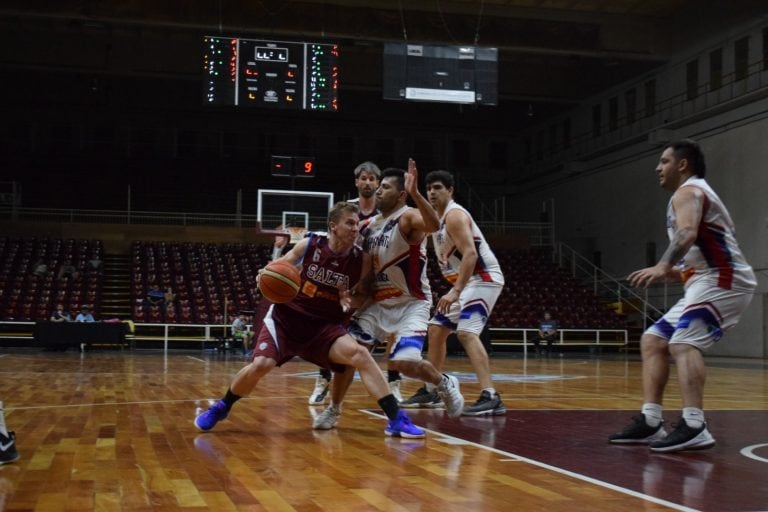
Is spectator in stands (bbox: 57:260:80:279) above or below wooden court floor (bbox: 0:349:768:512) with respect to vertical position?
above

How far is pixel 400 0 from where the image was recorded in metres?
23.1

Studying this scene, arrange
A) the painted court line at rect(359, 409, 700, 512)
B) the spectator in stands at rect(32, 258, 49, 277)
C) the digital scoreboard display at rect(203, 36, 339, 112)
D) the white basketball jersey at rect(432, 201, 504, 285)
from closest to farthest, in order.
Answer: the painted court line at rect(359, 409, 700, 512) → the white basketball jersey at rect(432, 201, 504, 285) → the digital scoreboard display at rect(203, 36, 339, 112) → the spectator in stands at rect(32, 258, 49, 277)

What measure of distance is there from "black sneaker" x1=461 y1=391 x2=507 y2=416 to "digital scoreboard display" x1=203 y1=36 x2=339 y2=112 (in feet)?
35.5

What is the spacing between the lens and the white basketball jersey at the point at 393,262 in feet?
19.1

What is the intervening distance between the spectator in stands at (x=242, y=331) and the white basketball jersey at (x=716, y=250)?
49.8 ft

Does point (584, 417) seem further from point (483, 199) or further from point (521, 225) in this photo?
point (483, 199)

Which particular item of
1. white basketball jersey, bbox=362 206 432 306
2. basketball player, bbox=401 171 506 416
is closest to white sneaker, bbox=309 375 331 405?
basketball player, bbox=401 171 506 416

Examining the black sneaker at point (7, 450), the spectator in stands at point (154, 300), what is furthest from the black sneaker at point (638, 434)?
the spectator in stands at point (154, 300)

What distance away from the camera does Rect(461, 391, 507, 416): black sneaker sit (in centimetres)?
644

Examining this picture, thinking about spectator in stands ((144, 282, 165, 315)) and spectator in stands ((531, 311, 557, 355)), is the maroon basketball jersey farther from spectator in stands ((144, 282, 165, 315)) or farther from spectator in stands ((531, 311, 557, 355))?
spectator in stands ((144, 282, 165, 315))

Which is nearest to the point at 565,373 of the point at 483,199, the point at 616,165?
the point at 616,165

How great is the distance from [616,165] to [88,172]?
60.0 ft

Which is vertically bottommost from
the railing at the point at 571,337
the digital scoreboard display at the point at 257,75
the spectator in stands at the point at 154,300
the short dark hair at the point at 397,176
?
the railing at the point at 571,337

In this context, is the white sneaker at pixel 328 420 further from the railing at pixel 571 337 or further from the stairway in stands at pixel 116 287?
the stairway in stands at pixel 116 287
